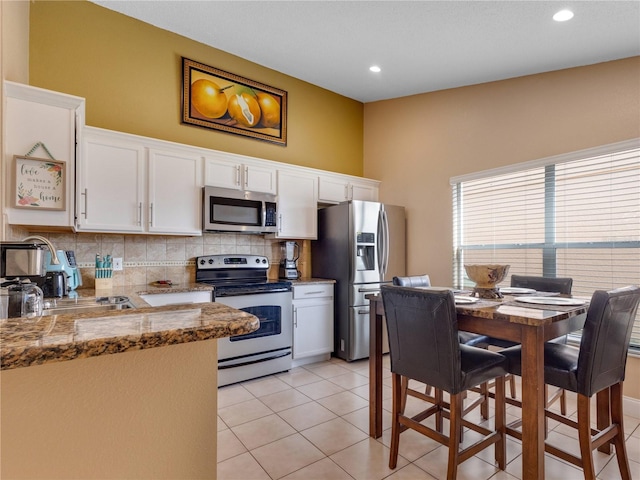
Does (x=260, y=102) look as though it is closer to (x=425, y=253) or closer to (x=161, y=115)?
(x=161, y=115)

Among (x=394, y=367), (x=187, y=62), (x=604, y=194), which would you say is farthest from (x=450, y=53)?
(x=394, y=367)

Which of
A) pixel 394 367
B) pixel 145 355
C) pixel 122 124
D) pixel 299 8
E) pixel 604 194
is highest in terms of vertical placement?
Result: pixel 299 8

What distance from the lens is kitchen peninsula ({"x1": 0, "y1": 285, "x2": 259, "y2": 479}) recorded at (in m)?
0.72

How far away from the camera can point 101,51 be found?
3072 millimetres

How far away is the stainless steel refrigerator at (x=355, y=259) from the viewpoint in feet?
12.3

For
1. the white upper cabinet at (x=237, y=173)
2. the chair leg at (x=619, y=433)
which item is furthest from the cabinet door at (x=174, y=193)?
the chair leg at (x=619, y=433)

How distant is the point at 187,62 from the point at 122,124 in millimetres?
896

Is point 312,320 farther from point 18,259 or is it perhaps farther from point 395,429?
point 18,259

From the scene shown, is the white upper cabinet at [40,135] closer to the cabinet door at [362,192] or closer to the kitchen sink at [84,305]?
the kitchen sink at [84,305]

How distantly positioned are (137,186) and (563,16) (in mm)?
3349

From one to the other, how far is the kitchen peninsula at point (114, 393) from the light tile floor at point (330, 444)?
1195 millimetres

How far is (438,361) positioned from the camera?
5.94 ft

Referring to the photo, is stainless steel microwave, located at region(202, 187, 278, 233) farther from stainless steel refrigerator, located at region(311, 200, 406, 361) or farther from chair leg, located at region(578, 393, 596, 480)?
chair leg, located at region(578, 393, 596, 480)

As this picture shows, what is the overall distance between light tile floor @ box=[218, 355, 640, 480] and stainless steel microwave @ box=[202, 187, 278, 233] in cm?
145
